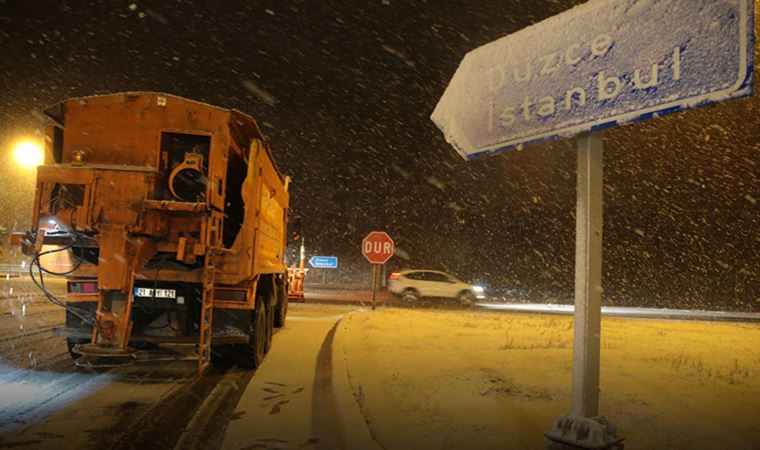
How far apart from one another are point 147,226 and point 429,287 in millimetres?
20894

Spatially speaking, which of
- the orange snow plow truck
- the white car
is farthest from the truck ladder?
the white car

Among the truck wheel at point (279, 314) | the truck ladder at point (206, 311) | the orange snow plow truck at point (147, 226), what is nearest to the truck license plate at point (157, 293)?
the orange snow plow truck at point (147, 226)

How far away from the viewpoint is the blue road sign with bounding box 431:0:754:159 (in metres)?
2.97

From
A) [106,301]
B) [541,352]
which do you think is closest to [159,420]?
[106,301]

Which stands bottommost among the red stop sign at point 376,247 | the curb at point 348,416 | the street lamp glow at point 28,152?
the curb at point 348,416

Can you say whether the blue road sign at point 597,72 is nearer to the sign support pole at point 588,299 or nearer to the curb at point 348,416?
the sign support pole at point 588,299

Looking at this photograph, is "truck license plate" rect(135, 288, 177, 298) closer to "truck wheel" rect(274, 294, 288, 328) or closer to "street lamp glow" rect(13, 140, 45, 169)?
"truck wheel" rect(274, 294, 288, 328)

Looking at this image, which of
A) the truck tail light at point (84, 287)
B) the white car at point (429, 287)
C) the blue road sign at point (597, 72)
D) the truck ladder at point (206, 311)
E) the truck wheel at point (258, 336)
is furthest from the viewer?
the white car at point (429, 287)

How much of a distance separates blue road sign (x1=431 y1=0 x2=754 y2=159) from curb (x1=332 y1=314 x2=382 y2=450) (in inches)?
96.2

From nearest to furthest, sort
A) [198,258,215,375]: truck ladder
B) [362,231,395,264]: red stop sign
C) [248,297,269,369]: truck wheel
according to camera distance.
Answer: [198,258,215,375]: truck ladder, [248,297,269,369]: truck wheel, [362,231,395,264]: red stop sign

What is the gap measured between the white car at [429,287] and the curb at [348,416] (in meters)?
19.0

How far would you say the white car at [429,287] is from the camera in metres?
26.8

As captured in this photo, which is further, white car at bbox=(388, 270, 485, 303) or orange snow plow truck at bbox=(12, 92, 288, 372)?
white car at bbox=(388, 270, 485, 303)

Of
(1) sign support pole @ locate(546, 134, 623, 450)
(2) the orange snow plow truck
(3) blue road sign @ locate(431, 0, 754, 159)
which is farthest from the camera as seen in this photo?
(2) the orange snow plow truck
